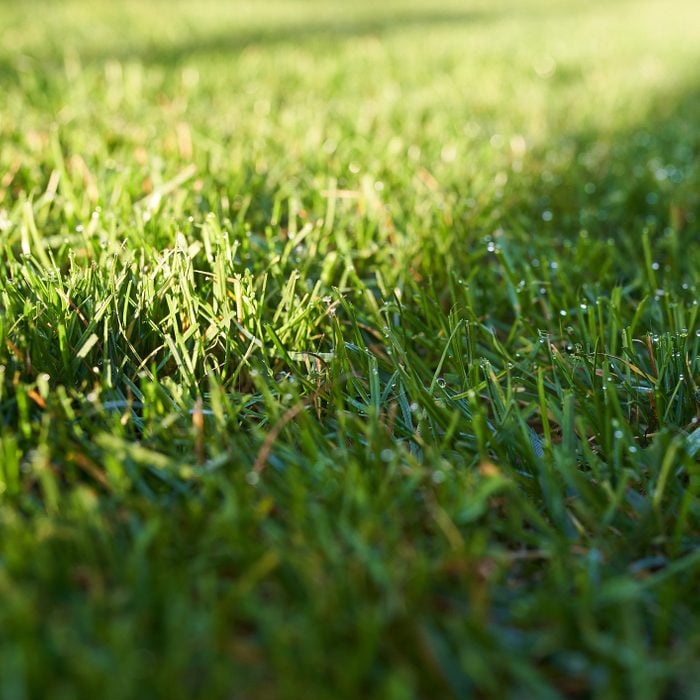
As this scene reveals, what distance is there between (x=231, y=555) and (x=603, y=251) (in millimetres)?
1479

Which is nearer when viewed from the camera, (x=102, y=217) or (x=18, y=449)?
(x=18, y=449)

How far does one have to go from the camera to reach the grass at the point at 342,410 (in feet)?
3.08

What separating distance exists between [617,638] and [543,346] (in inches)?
30.9

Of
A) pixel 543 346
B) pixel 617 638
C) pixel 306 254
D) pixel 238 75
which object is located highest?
pixel 238 75

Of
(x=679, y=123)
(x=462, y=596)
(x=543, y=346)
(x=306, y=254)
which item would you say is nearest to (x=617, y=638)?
(x=462, y=596)

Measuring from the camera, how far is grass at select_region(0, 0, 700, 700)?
940 millimetres

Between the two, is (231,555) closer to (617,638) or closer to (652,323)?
(617,638)

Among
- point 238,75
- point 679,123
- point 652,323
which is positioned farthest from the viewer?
point 238,75

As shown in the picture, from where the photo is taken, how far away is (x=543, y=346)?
1.67 metres

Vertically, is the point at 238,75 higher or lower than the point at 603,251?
higher

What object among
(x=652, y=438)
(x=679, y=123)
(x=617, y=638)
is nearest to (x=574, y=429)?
(x=652, y=438)

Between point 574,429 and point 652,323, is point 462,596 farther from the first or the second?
point 652,323

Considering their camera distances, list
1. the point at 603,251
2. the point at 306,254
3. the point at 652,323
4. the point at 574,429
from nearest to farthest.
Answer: the point at 574,429, the point at 652,323, the point at 306,254, the point at 603,251

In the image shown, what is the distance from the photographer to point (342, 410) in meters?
1.38
